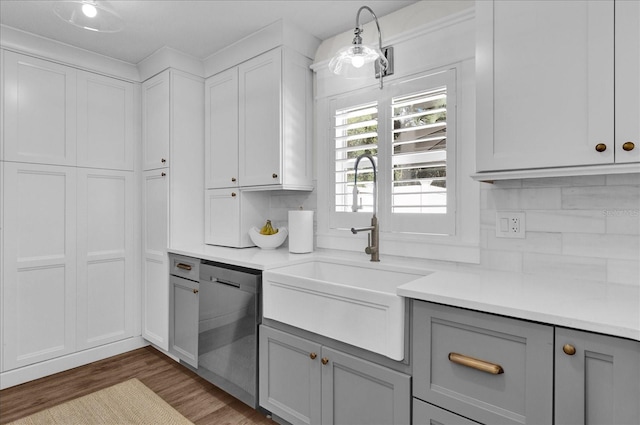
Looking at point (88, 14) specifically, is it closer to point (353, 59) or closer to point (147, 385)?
point (353, 59)

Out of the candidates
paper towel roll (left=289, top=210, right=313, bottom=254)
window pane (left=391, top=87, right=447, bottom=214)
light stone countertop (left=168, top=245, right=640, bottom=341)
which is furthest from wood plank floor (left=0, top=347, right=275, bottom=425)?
window pane (left=391, top=87, right=447, bottom=214)

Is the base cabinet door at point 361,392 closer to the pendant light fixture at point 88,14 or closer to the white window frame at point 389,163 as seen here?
the white window frame at point 389,163

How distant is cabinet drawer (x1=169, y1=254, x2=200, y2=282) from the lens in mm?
2519

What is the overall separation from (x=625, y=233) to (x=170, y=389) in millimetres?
2693

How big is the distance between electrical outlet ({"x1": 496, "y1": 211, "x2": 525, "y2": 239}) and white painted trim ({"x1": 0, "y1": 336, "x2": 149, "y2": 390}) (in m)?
2.96

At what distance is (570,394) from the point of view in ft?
3.48

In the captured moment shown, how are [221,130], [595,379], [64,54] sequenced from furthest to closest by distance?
[221,130], [64,54], [595,379]

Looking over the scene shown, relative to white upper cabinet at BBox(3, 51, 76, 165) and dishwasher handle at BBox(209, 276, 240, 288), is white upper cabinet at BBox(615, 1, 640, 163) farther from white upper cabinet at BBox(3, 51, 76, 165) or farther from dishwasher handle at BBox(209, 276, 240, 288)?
white upper cabinet at BBox(3, 51, 76, 165)

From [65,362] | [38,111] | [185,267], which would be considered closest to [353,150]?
[185,267]

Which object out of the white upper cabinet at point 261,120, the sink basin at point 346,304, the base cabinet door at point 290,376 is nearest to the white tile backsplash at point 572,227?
the sink basin at point 346,304

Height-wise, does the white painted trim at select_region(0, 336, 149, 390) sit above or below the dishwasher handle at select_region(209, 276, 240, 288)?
below

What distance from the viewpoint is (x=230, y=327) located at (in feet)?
7.20

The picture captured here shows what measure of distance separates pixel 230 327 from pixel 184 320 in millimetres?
612

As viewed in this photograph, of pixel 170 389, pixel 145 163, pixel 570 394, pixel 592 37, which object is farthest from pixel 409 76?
pixel 170 389
